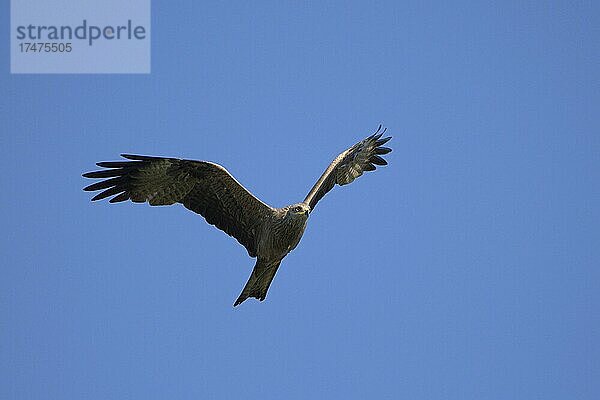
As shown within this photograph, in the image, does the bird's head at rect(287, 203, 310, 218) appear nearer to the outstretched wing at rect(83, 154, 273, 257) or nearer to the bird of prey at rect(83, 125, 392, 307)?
the bird of prey at rect(83, 125, 392, 307)

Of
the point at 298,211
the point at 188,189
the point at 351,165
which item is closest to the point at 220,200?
the point at 188,189

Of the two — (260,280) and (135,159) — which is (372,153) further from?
(135,159)

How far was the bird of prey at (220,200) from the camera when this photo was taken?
1359 cm

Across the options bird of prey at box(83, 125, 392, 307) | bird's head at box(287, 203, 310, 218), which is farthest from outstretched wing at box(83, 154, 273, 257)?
bird's head at box(287, 203, 310, 218)

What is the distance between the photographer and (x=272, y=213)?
13867 mm

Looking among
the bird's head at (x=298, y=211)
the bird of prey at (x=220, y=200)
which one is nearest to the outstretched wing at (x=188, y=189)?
the bird of prey at (x=220, y=200)

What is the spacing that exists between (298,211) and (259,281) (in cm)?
140

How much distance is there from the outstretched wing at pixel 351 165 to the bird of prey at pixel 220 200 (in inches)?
3.3

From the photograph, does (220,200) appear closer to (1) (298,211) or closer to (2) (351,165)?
(1) (298,211)

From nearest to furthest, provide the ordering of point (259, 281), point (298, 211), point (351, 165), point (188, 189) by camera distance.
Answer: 1. point (298, 211)
2. point (188, 189)
3. point (259, 281)
4. point (351, 165)

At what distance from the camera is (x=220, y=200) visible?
1404cm

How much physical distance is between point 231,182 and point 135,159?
1.23 meters

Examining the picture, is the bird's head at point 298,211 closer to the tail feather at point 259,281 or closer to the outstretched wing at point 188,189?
the outstretched wing at point 188,189

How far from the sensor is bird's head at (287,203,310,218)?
1341cm
